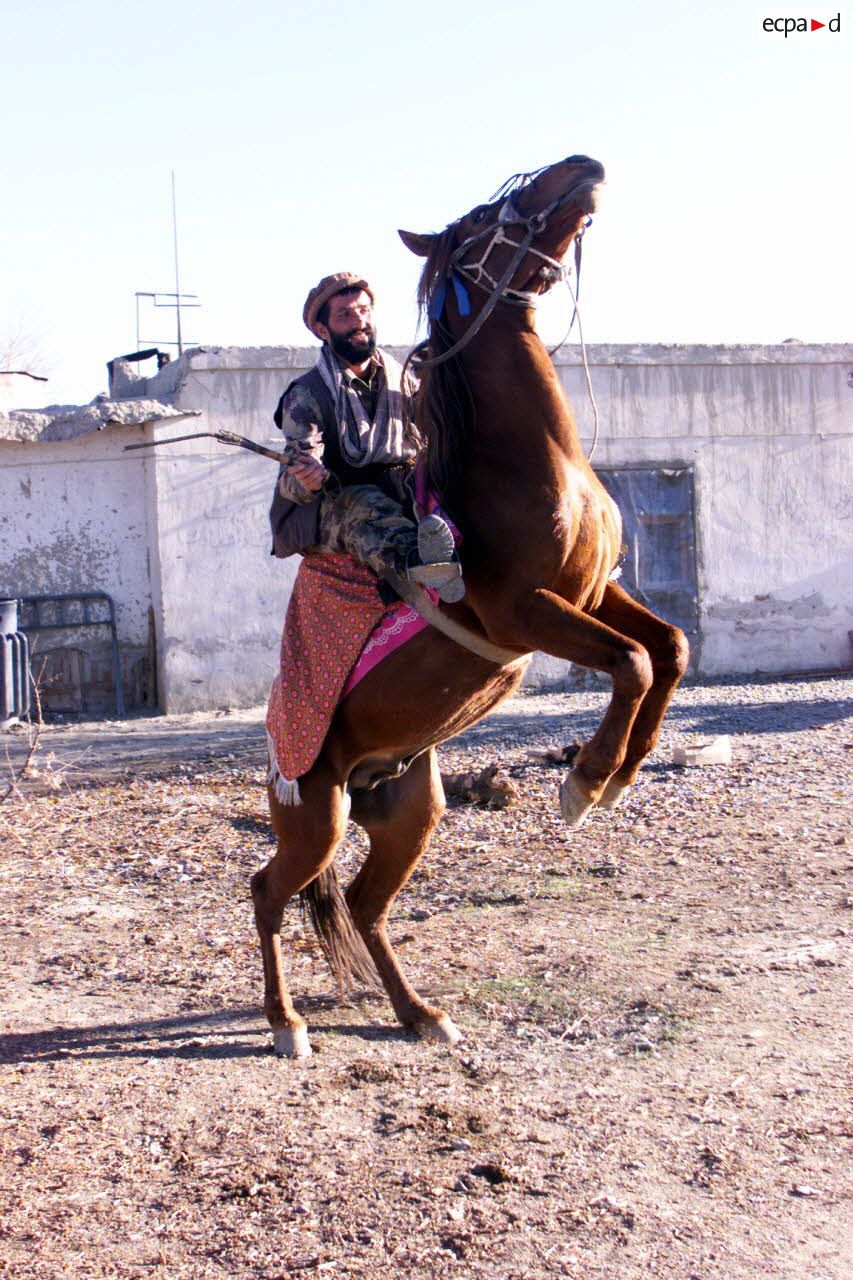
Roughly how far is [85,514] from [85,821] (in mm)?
5450

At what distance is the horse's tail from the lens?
15.6 feet

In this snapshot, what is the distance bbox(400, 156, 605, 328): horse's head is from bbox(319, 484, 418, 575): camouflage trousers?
613mm

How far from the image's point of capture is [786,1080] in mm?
3834

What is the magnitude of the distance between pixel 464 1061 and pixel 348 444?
2.02 m

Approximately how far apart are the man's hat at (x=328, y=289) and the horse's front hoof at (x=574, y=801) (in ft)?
5.73

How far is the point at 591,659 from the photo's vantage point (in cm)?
366

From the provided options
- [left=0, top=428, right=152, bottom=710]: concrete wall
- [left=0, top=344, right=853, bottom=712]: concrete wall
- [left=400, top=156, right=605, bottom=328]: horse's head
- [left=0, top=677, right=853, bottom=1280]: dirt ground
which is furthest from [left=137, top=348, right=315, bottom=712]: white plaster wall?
[left=400, top=156, right=605, bottom=328]: horse's head

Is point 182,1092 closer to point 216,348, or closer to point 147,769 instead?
point 147,769

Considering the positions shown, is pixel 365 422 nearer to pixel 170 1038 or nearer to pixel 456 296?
pixel 456 296

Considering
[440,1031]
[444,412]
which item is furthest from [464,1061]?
[444,412]

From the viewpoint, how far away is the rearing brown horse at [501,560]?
3.74m

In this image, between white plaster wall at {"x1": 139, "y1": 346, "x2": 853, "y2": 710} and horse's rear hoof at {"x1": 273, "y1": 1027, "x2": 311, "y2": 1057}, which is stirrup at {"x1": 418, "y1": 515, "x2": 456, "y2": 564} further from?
white plaster wall at {"x1": 139, "y1": 346, "x2": 853, "y2": 710}

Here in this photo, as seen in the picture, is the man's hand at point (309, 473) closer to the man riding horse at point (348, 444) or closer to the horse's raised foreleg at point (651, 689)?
the man riding horse at point (348, 444)

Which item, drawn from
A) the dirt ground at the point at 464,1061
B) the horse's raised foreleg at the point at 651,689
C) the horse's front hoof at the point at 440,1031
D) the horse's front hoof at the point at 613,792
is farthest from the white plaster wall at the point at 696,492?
the horse's front hoof at the point at 613,792
